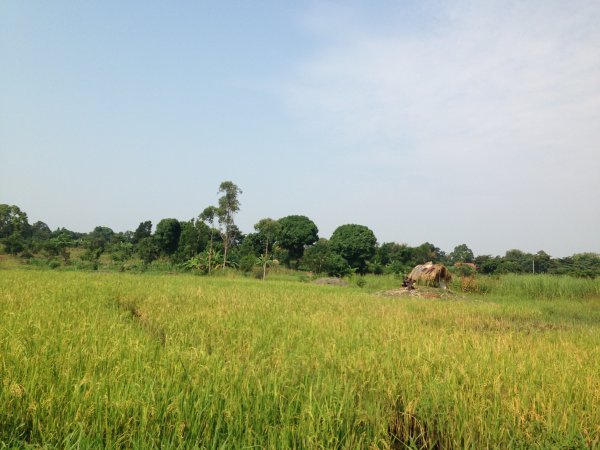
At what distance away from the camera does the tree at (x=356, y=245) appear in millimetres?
37312

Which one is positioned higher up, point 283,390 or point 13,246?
point 13,246

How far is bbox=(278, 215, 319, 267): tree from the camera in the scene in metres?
42.0

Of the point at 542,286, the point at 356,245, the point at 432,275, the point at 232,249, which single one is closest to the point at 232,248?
the point at 232,249

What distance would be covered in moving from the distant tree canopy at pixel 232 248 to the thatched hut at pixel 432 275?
10.1m

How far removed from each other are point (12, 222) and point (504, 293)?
4293 centimetres

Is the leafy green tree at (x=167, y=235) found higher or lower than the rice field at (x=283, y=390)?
higher

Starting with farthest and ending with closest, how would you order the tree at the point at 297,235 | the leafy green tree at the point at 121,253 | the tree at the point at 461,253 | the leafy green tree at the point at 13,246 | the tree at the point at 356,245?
the tree at the point at 461,253 < the tree at the point at 297,235 < the tree at the point at 356,245 < the leafy green tree at the point at 121,253 < the leafy green tree at the point at 13,246

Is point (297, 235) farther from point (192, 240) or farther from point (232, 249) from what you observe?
point (192, 240)

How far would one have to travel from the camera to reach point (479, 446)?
2.25m

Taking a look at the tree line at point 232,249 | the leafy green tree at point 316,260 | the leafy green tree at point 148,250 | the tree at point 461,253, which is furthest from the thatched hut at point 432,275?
the tree at point 461,253

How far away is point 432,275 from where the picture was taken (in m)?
15.6

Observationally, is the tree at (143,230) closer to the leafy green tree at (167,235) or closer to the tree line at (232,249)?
the tree line at (232,249)

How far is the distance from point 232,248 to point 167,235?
5.79m

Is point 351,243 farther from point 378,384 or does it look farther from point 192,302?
point 378,384
